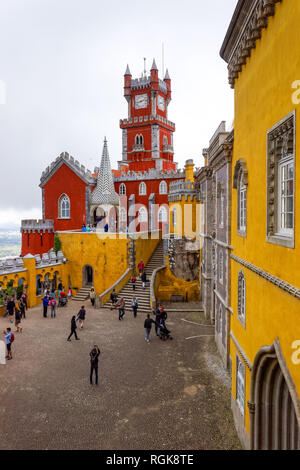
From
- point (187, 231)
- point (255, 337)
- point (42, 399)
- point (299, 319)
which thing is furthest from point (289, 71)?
point (187, 231)

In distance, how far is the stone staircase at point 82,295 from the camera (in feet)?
84.1

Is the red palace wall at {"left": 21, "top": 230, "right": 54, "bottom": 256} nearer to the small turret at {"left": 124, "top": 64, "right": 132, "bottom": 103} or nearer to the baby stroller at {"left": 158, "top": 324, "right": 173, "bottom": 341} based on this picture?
the baby stroller at {"left": 158, "top": 324, "right": 173, "bottom": 341}

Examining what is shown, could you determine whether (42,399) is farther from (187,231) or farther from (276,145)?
(187,231)

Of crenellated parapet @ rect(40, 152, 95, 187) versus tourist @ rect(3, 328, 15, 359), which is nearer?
tourist @ rect(3, 328, 15, 359)

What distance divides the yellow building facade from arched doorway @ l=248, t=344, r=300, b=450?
0.07ft

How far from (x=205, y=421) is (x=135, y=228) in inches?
1046

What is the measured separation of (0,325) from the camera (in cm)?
1878

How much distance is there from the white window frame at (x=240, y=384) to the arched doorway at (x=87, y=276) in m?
18.8

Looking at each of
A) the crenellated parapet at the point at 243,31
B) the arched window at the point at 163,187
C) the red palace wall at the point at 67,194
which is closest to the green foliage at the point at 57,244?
the red palace wall at the point at 67,194

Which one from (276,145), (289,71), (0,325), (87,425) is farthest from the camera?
(0,325)

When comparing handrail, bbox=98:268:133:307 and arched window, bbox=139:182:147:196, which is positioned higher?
arched window, bbox=139:182:147:196

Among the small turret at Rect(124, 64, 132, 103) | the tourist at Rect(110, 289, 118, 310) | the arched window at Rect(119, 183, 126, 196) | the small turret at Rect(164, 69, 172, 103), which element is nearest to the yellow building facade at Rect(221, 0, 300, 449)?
the tourist at Rect(110, 289, 118, 310)

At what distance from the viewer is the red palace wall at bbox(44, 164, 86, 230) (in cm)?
3094

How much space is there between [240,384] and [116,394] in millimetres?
4451
